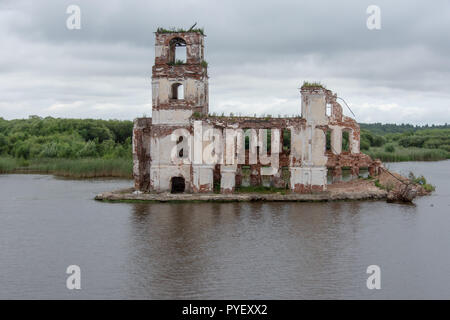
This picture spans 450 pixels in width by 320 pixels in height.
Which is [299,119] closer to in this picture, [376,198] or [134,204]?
[376,198]

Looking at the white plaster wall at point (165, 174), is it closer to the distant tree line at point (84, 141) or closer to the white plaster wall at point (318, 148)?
the white plaster wall at point (318, 148)

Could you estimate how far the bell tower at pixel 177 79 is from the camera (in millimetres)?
30672

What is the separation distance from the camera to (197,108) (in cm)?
3102

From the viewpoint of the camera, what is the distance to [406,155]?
196ft

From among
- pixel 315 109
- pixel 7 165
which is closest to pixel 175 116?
pixel 315 109

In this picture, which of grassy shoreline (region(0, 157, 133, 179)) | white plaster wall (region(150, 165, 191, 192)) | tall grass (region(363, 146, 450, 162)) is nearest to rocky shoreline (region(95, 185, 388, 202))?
white plaster wall (region(150, 165, 191, 192))

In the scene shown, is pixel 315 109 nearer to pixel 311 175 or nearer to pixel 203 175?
pixel 311 175

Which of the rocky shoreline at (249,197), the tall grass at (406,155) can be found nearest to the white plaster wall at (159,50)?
the rocky shoreline at (249,197)

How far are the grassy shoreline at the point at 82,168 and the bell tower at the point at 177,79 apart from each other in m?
14.5

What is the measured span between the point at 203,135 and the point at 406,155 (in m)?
35.3

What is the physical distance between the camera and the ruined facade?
30.3 meters

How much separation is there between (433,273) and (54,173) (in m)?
37.3

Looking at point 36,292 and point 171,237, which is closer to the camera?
point 36,292
